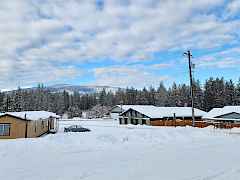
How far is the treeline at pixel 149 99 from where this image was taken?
98.8 m

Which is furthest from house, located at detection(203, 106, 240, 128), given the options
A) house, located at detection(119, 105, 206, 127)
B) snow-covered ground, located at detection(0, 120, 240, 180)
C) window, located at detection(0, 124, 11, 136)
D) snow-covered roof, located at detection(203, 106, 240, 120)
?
snow-covered ground, located at detection(0, 120, 240, 180)

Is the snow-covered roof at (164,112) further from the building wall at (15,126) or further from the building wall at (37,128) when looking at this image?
the building wall at (15,126)

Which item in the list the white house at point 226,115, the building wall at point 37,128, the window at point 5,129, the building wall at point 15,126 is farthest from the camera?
the white house at point 226,115

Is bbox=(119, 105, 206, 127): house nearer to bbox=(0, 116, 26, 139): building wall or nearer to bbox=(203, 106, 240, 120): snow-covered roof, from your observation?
bbox=(203, 106, 240, 120): snow-covered roof

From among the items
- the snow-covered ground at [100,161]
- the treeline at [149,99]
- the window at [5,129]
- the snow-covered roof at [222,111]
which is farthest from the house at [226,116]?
the snow-covered ground at [100,161]

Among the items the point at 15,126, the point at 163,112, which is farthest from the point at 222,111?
the point at 15,126

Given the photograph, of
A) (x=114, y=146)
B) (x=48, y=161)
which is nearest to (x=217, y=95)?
(x=114, y=146)

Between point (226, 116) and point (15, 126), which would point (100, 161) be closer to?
point (15, 126)

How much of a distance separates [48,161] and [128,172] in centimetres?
447

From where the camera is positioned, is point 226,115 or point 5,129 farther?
point 226,115

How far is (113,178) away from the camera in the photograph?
10703 millimetres

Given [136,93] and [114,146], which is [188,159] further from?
[136,93]

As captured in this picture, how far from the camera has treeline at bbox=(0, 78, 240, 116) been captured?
98.8m

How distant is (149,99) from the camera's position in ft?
421
